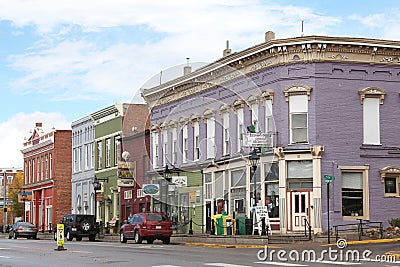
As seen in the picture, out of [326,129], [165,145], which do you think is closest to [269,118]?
[326,129]

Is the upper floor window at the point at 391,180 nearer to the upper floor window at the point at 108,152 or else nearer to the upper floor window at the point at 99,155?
the upper floor window at the point at 108,152

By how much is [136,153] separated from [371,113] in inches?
875

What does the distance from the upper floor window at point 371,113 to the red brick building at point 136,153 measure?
19811 mm

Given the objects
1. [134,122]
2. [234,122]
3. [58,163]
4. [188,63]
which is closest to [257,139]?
[234,122]

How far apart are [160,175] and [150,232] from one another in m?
14.9

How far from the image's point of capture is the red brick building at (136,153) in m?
56.5

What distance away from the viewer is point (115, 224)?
197 ft

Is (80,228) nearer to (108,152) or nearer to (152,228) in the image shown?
(152,228)

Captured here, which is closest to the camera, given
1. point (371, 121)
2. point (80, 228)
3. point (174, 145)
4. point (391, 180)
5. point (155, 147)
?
point (371, 121)

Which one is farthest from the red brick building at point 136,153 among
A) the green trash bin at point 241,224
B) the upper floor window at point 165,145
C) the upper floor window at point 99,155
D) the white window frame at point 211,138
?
the green trash bin at point 241,224

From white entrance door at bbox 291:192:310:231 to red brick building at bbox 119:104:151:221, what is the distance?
1793 cm

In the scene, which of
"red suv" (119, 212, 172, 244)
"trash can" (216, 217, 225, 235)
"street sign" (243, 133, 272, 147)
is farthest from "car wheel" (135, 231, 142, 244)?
"street sign" (243, 133, 272, 147)

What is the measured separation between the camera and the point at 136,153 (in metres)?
57.7

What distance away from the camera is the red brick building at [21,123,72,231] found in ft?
243
